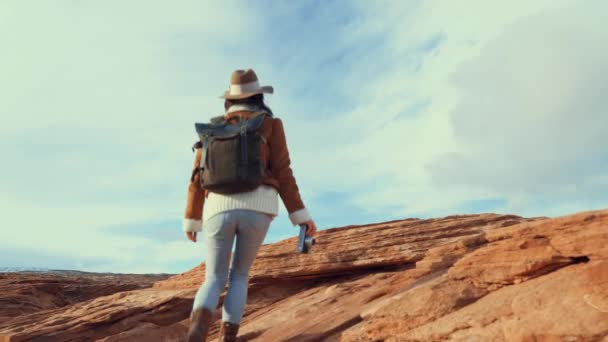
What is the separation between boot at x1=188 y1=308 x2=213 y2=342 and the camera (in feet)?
18.5

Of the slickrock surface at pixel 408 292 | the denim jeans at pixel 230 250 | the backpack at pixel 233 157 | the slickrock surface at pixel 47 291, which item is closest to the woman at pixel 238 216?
the denim jeans at pixel 230 250

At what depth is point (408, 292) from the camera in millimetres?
7402

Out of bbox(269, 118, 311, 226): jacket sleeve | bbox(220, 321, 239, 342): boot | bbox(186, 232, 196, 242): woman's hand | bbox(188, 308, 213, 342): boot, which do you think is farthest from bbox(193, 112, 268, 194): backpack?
bbox(220, 321, 239, 342): boot

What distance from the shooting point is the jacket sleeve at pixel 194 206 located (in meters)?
6.44

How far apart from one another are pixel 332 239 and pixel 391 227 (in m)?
1.30

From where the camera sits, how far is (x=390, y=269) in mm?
10797

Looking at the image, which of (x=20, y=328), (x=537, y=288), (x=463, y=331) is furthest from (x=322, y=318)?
(x=20, y=328)

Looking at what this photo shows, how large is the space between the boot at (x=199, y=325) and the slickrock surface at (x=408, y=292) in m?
2.32

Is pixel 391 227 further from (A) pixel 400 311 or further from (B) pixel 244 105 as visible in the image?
(B) pixel 244 105

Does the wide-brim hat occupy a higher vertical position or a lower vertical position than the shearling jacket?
higher

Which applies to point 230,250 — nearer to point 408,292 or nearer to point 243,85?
point 243,85

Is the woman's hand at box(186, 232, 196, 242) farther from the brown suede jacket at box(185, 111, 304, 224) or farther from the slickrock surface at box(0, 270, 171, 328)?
the slickrock surface at box(0, 270, 171, 328)

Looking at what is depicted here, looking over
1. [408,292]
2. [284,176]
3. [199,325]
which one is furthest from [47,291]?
[284,176]

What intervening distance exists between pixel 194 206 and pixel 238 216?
0.90 m
